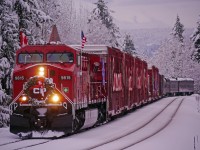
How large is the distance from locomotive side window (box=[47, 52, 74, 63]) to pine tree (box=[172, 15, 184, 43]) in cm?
12222

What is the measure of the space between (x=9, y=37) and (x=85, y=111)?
743 cm

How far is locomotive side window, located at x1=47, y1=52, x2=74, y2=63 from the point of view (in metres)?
19.2

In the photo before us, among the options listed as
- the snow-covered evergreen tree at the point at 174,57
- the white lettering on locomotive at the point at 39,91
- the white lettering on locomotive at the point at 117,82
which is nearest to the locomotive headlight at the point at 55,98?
the white lettering on locomotive at the point at 39,91

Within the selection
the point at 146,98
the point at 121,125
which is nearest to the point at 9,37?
the point at 121,125

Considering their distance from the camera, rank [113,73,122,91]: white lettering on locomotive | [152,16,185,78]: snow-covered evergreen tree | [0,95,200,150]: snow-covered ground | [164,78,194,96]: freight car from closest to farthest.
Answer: [0,95,200,150]: snow-covered ground
[113,73,122,91]: white lettering on locomotive
[164,78,194,96]: freight car
[152,16,185,78]: snow-covered evergreen tree

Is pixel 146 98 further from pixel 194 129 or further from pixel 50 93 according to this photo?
pixel 50 93

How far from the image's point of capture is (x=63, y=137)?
19.1m

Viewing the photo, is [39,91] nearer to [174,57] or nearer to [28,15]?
[28,15]

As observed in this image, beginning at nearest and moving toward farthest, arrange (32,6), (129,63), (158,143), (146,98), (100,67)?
(158,143) → (100,67) → (32,6) → (129,63) → (146,98)

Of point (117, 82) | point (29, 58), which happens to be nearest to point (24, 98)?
point (29, 58)

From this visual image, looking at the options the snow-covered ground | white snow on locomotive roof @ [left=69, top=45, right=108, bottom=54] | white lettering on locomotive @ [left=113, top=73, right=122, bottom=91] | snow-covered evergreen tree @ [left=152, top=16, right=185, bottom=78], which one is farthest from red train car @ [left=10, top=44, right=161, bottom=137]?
snow-covered evergreen tree @ [left=152, top=16, right=185, bottom=78]

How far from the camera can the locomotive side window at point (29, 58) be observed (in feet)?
63.3

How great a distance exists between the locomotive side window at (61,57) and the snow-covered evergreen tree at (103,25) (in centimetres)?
4925

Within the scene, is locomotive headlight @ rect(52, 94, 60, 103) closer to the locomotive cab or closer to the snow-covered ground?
the locomotive cab
